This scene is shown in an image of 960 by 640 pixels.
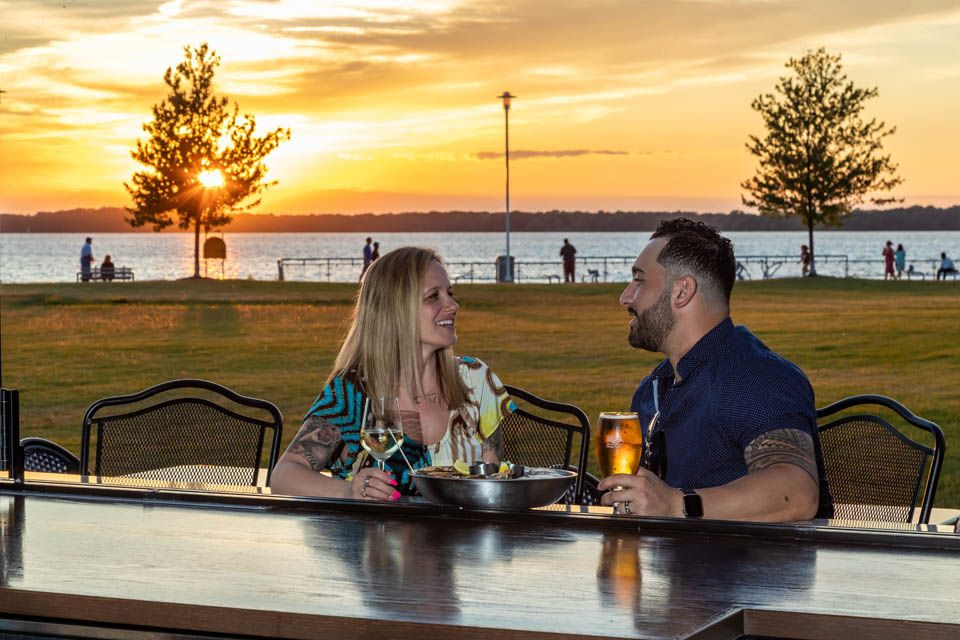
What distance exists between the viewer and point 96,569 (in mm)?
2256

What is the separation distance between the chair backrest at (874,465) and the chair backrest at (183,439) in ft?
6.37

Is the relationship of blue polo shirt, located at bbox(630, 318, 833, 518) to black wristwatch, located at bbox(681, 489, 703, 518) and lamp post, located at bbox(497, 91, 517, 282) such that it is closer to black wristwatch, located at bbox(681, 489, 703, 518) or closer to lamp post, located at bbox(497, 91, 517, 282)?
black wristwatch, located at bbox(681, 489, 703, 518)

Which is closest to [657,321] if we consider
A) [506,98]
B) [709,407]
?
[709,407]

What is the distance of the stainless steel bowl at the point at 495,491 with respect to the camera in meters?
2.78

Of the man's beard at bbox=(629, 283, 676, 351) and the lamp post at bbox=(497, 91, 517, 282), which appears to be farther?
the lamp post at bbox=(497, 91, 517, 282)

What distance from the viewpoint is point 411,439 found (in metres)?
3.64

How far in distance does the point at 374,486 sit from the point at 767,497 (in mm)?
973

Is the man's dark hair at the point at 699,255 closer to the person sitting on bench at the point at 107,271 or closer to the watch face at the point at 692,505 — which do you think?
the watch face at the point at 692,505

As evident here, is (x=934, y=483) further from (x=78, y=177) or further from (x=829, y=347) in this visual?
(x=78, y=177)

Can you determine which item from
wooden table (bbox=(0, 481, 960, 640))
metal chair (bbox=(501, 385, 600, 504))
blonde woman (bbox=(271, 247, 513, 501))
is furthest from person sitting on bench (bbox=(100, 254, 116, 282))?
wooden table (bbox=(0, 481, 960, 640))

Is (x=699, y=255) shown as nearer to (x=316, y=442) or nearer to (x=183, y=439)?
(x=316, y=442)

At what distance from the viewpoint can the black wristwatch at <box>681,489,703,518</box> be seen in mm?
2789

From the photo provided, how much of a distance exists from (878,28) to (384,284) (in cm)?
1996

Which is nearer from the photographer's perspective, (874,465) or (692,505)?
(692,505)
